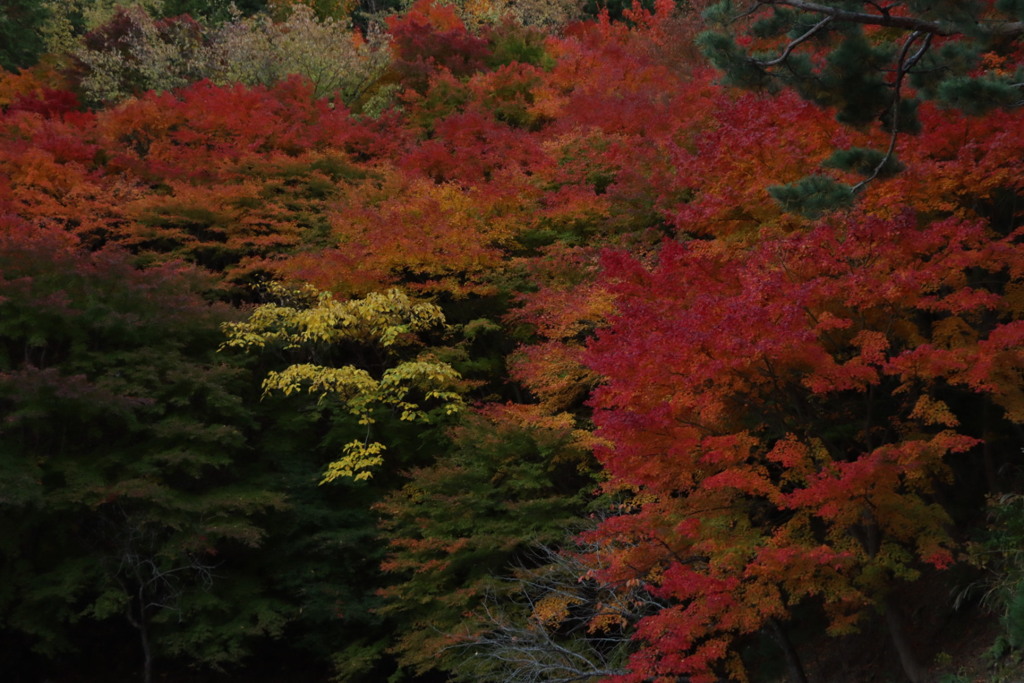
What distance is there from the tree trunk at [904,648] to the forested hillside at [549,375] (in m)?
0.03

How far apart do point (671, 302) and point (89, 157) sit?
15.5 m

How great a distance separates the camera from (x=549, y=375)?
12602 mm

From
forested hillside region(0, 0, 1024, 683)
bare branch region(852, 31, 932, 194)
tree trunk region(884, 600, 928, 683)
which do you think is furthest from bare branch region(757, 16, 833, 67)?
tree trunk region(884, 600, 928, 683)

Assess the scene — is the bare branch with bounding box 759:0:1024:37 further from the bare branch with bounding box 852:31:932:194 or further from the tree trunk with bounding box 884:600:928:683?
the tree trunk with bounding box 884:600:928:683

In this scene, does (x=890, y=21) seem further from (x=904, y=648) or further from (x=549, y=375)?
(x=549, y=375)

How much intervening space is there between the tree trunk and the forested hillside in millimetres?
32

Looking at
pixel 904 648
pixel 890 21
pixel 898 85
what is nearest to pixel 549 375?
pixel 904 648

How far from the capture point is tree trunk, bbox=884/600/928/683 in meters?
8.94

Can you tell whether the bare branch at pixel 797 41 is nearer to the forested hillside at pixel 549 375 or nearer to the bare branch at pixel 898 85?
the forested hillside at pixel 549 375

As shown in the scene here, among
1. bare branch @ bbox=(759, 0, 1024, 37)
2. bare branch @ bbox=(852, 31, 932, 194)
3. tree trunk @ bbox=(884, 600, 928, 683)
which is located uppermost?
bare branch @ bbox=(759, 0, 1024, 37)

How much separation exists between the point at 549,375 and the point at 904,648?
564cm

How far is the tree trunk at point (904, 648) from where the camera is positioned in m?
8.94

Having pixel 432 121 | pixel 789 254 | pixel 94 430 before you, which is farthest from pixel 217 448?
pixel 432 121

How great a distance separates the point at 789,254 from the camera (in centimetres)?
865
